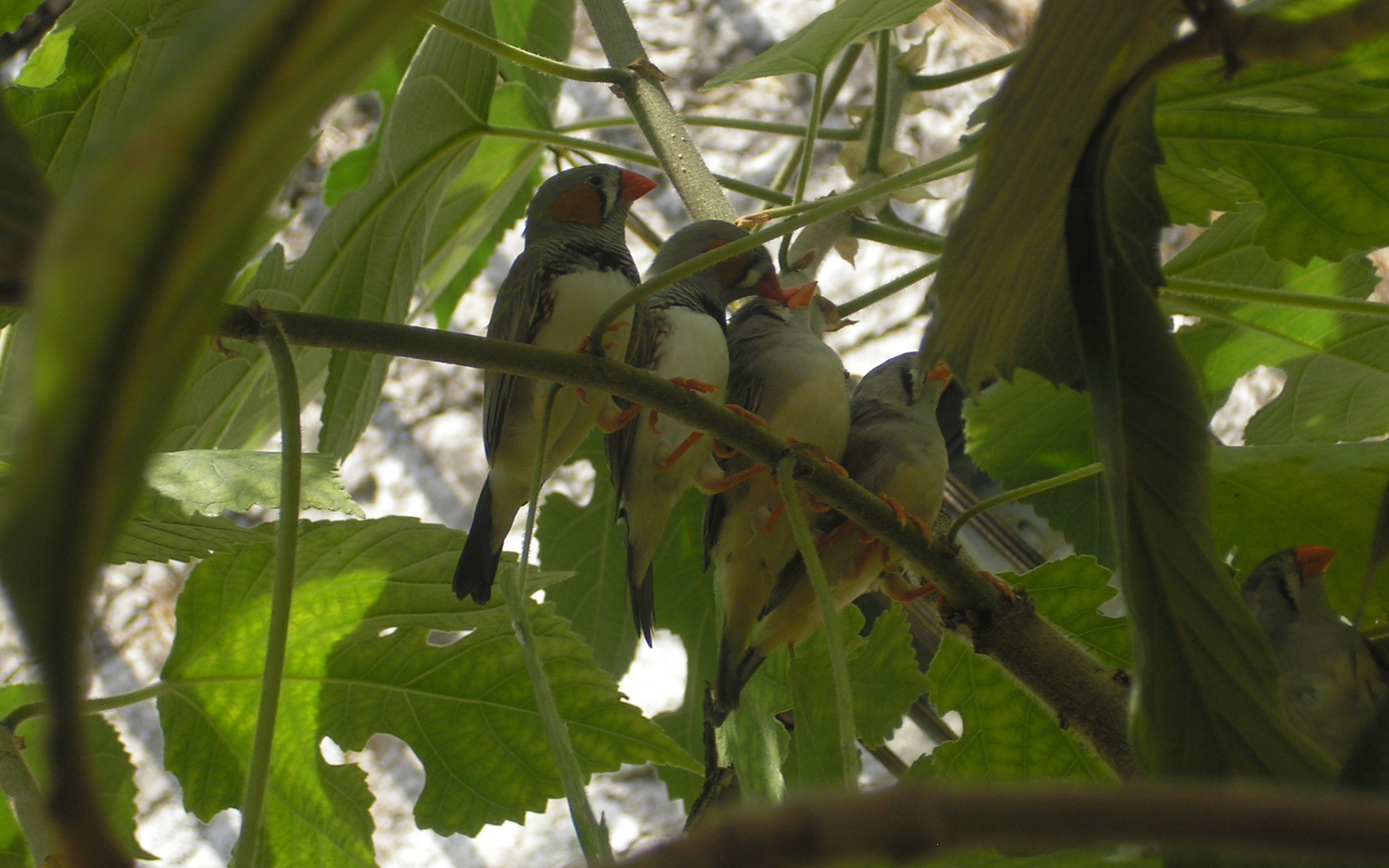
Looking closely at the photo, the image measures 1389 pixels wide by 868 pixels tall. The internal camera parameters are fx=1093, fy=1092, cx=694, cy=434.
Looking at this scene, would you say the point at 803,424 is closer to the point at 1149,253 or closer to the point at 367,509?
the point at 1149,253

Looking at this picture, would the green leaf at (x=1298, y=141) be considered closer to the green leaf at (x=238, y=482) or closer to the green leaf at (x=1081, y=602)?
the green leaf at (x=1081, y=602)

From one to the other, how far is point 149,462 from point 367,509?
300 cm

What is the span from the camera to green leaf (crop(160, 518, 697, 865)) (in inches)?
38.2

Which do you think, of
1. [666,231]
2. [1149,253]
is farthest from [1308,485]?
[666,231]

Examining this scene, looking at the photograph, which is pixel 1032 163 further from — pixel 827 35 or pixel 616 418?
pixel 616 418

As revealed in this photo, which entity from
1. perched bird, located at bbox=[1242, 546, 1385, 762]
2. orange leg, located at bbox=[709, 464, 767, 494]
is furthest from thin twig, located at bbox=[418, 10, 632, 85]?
perched bird, located at bbox=[1242, 546, 1385, 762]

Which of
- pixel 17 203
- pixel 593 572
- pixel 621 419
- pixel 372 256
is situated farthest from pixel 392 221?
pixel 17 203

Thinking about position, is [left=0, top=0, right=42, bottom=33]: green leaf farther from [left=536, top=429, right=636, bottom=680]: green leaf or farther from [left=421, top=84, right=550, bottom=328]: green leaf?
[left=536, top=429, right=636, bottom=680]: green leaf

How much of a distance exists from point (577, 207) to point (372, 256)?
0.41 m

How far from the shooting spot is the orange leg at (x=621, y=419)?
117cm

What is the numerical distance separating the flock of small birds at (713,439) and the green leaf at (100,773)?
420 mm

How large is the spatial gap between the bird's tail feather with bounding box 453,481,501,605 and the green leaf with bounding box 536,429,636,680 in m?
0.28

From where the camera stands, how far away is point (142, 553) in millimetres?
921

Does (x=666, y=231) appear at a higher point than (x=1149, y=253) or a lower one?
higher
